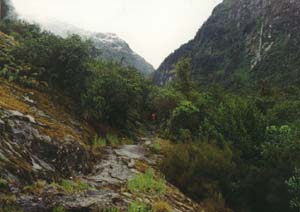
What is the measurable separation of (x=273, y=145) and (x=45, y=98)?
784 centimetres

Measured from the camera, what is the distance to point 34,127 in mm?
9516

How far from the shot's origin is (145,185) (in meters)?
9.08

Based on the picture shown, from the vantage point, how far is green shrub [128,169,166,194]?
28.7ft

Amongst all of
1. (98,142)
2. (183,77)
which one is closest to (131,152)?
(98,142)

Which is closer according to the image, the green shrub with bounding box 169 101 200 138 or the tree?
the green shrub with bounding box 169 101 200 138

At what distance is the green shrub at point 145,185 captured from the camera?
8.75 m

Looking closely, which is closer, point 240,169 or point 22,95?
point 240,169

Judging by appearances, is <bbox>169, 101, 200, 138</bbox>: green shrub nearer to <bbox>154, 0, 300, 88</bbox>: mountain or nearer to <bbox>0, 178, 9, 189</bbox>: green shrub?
<bbox>0, 178, 9, 189</bbox>: green shrub

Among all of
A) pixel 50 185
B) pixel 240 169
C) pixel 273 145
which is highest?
pixel 273 145

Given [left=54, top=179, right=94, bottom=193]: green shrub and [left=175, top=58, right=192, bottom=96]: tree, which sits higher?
[left=175, top=58, right=192, bottom=96]: tree

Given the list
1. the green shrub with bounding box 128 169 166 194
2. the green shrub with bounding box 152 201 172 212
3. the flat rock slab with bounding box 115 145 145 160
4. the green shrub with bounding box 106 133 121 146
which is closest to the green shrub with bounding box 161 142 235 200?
the green shrub with bounding box 128 169 166 194

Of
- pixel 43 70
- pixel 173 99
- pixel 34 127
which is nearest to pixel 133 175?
pixel 34 127

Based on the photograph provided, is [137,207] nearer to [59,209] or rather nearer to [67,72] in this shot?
[59,209]

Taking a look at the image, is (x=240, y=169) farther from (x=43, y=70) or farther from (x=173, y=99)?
(x=173, y=99)
